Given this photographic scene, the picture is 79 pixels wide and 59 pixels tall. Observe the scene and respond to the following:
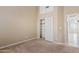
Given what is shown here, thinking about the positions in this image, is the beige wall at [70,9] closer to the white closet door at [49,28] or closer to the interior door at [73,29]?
the interior door at [73,29]

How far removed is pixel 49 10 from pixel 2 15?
0.74 m

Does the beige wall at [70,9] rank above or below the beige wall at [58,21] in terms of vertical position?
above

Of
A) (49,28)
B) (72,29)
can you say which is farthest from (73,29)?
(49,28)

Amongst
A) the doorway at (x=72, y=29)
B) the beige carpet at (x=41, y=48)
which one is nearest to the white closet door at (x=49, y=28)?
the beige carpet at (x=41, y=48)

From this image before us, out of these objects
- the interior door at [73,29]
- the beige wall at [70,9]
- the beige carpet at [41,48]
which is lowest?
the beige carpet at [41,48]

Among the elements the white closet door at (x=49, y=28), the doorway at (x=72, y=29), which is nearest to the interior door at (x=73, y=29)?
the doorway at (x=72, y=29)

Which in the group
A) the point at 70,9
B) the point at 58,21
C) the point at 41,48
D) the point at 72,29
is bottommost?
the point at 41,48

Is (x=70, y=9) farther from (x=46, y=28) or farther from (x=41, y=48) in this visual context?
(x=41, y=48)

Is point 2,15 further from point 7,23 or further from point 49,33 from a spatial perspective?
point 49,33

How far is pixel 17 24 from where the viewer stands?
1783 mm

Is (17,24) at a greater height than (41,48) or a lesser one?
greater

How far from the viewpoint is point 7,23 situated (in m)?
1.74

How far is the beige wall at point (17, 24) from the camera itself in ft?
5.68

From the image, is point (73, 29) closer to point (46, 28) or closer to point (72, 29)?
point (72, 29)
